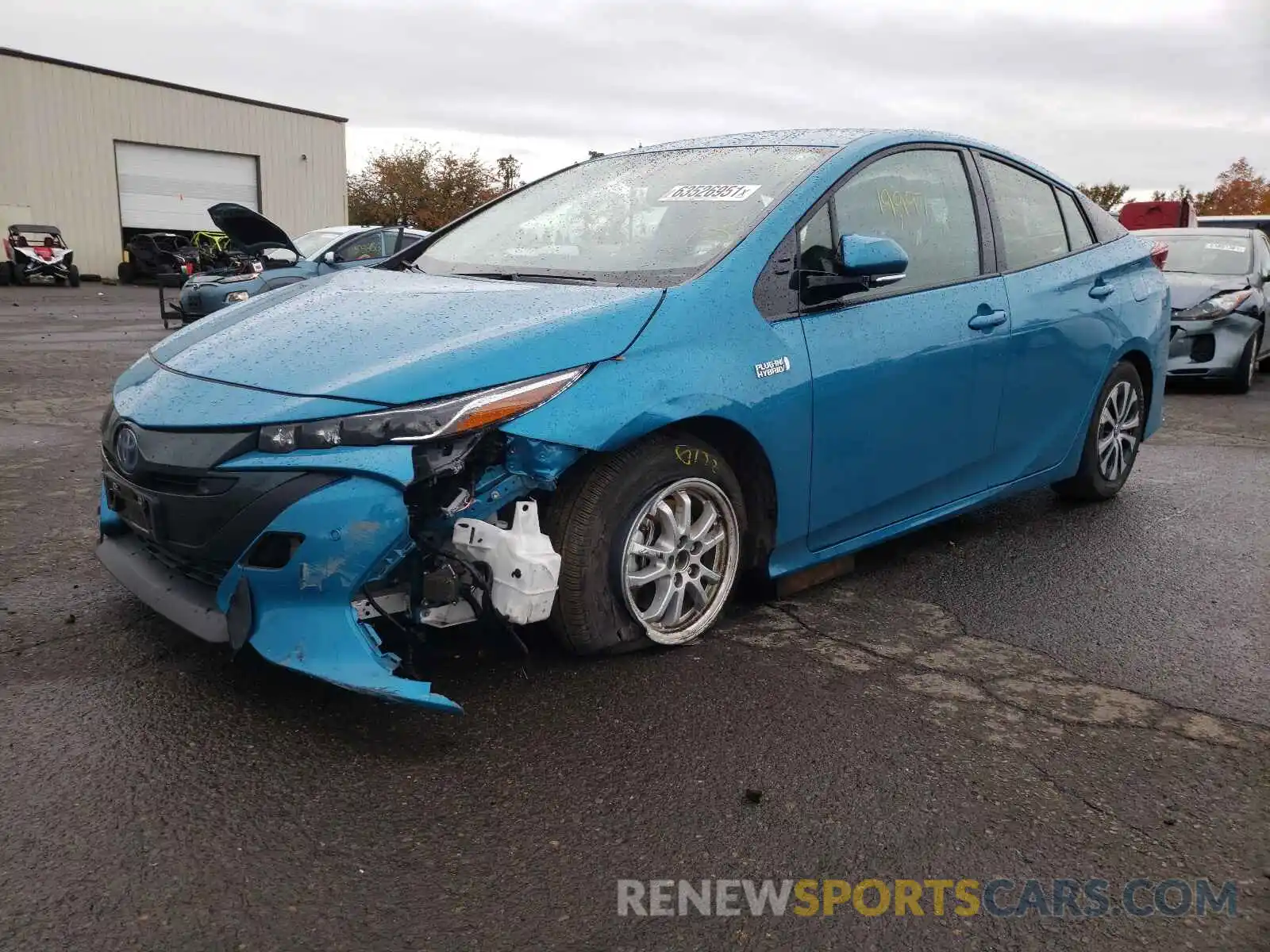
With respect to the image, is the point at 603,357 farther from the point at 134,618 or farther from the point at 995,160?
the point at 995,160

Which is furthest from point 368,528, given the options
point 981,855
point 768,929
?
point 981,855

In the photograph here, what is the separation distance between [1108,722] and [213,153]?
115 ft

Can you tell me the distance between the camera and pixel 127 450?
2.98 meters

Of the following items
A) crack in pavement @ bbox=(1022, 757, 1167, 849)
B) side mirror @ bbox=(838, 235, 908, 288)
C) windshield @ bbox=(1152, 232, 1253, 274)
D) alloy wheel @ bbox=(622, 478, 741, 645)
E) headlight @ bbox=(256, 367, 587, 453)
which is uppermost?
windshield @ bbox=(1152, 232, 1253, 274)

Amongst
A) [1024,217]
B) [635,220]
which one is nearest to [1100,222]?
[1024,217]

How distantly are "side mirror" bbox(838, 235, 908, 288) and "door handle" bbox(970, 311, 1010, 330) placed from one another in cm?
63

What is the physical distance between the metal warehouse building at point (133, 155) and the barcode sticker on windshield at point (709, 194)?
3081 centimetres

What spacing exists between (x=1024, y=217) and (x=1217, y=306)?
6399mm

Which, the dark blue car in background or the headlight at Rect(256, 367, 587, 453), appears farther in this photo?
the dark blue car in background

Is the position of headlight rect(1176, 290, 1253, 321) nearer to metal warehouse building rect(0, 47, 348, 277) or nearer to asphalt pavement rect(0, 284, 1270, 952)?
asphalt pavement rect(0, 284, 1270, 952)

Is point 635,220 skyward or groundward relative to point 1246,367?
skyward

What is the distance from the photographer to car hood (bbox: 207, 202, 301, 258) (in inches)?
248

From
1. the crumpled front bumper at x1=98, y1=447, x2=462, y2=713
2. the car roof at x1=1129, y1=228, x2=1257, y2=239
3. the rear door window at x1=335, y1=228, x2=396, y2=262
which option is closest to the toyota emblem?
the crumpled front bumper at x1=98, y1=447, x2=462, y2=713

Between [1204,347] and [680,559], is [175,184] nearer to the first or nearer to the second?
[1204,347]
